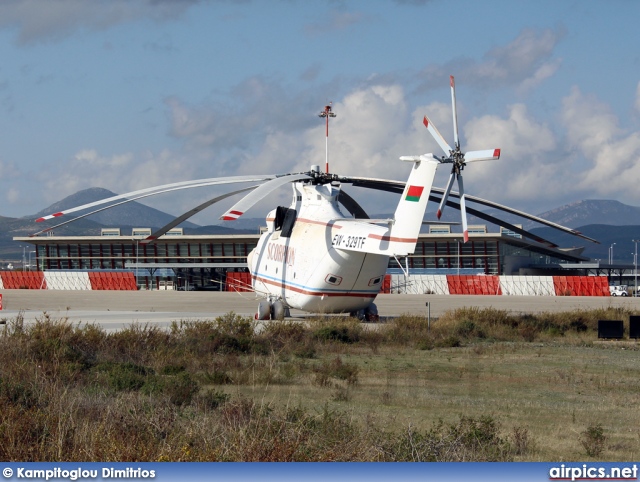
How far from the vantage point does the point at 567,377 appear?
19891 millimetres

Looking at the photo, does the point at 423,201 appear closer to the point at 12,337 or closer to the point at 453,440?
the point at 12,337

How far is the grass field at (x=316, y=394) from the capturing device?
33.3 ft

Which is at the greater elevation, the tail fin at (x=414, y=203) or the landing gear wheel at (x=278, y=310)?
the tail fin at (x=414, y=203)

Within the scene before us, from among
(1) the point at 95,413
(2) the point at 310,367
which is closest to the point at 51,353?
(2) the point at 310,367

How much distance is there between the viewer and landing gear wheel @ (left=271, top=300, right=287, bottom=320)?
37.2m

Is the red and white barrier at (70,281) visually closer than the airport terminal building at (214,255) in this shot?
Yes

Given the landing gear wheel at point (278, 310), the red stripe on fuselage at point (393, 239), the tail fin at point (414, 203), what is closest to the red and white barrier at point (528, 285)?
the landing gear wheel at point (278, 310)

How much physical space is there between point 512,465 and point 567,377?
13178mm

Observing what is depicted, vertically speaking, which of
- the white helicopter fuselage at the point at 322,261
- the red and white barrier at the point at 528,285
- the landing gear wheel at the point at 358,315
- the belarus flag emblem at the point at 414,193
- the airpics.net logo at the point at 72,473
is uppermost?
the belarus flag emblem at the point at 414,193

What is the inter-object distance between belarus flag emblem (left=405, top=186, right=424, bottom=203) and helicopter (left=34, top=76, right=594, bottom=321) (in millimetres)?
Answer: 34

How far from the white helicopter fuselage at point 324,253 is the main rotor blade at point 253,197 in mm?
1912

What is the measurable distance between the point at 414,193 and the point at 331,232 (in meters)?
5.37

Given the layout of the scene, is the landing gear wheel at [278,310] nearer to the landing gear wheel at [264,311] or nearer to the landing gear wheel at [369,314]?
the landing gear wheel at [264,311]

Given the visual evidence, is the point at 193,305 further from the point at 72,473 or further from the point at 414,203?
the point at 72,473
